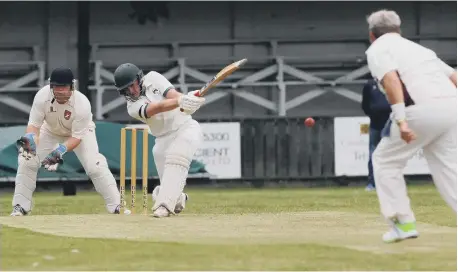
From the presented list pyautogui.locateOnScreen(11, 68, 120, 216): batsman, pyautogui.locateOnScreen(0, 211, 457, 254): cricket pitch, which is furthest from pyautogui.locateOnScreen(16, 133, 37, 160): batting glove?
pyautogui.locateOnScreen(0, 211, 457, 254): cricket pitch

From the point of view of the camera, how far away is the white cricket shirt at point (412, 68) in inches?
368

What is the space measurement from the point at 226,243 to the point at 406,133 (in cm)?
174

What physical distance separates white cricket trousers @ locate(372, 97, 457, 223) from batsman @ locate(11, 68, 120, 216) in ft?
18.0

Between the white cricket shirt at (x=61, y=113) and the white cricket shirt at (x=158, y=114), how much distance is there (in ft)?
4.19

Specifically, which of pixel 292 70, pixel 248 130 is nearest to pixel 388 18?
pixel 248 130

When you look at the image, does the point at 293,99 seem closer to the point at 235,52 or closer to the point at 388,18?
the point at 235,52

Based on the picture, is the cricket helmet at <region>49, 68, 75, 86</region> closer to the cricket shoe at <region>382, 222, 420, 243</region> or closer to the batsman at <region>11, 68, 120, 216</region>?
the batsman at <region>11, 68, 120, 216</region>

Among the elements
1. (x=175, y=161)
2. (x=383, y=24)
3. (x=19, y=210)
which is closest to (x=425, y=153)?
(x=383, y=24)

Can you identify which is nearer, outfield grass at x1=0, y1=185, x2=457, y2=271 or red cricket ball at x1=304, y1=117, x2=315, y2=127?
outfield grass at x1=0, y1=185, x2=457, y2=271

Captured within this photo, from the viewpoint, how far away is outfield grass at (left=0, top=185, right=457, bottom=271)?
8.38 meters

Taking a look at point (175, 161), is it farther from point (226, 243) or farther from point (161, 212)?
point (226, 243)

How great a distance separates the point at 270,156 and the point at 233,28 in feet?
21.9

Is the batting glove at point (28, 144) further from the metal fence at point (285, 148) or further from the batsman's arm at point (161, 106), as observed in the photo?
the metal fence at point (285, 148)

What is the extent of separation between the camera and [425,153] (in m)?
9.61
